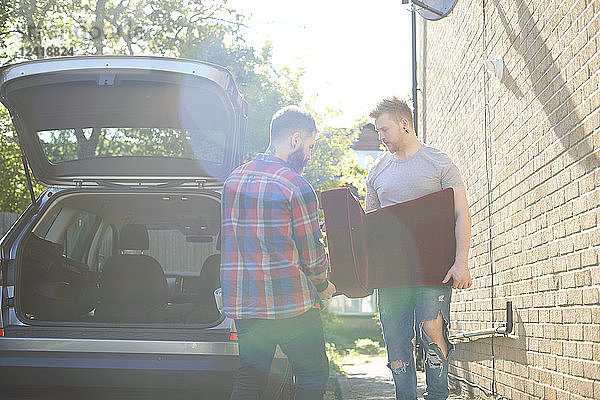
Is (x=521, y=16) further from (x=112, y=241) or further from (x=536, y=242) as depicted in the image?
(x=112, y=241)

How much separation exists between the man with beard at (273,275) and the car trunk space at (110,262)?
2.69 feet

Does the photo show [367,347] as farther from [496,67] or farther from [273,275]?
[273,275]

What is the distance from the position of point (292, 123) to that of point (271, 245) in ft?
1.85

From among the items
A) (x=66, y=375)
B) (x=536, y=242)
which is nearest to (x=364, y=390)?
(x=536, y=242)

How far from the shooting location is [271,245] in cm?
328

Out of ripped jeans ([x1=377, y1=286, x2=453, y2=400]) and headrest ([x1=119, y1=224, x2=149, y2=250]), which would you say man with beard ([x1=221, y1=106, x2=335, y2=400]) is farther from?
headrest ([x1=119, y1=224, x2=149, y2=250])

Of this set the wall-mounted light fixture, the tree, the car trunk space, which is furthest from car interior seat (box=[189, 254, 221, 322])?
the tree

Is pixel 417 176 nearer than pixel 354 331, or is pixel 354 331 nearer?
pixel 417 176

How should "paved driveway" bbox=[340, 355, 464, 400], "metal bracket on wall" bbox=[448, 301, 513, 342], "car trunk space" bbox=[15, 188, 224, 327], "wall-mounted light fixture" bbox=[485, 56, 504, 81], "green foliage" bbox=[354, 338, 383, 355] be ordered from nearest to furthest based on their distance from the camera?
"car trunk space" bbox=[15, 188, 224, 327], "metal bracket on wall" bbox=[448, 301, 513, 342], "wall-mounted light fixture" bbox=[485, 56, 504, 81], "paved driveway" bbox=[340, 355, 464, 400], "green foliage" bbox=[354, 338, 383, 355]

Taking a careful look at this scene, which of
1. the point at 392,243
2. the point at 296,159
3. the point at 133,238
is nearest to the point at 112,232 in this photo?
the point at 133,238

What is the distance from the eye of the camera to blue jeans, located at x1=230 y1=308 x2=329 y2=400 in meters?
3.28

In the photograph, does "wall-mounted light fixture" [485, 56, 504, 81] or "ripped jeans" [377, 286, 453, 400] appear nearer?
"ripped jeans" [377, 286, 453, 400]

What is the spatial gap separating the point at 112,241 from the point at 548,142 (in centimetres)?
355

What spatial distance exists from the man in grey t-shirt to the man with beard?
723 mm
